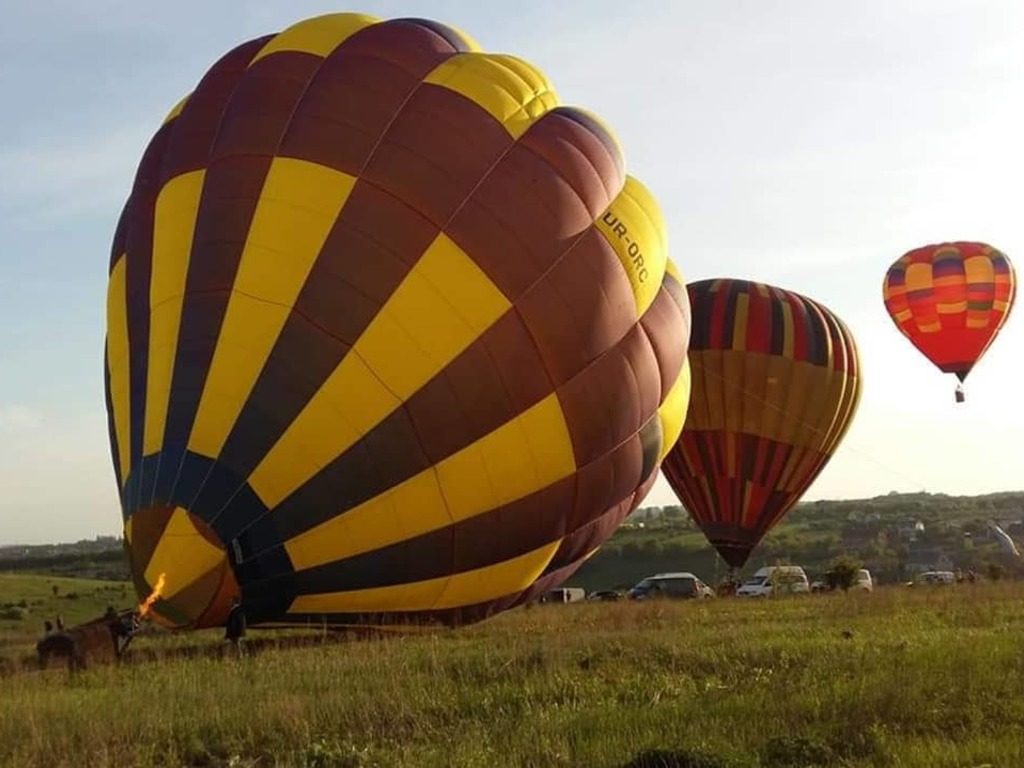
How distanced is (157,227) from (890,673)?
7775 millimetres

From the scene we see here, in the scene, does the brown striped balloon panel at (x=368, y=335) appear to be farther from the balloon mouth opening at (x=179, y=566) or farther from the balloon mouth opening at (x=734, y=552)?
the balloon mouth opening at (x=734, y=552)

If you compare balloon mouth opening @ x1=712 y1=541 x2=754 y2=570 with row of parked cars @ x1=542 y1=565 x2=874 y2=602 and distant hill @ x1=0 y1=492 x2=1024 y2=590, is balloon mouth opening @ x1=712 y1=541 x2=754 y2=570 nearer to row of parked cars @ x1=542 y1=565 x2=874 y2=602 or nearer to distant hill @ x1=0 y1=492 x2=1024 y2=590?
row of parked cars @ x1=542 y1=565 x2=874 y2=602

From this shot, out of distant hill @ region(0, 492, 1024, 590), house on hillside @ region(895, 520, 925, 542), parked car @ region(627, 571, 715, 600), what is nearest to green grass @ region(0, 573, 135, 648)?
distant hill @ region(0, 492, 1024, 590)

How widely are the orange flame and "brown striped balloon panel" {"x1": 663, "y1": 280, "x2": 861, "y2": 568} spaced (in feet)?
45.3

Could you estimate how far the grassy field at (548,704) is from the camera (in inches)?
245

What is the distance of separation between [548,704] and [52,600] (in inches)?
977

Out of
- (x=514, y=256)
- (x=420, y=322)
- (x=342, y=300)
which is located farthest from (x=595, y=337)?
(x=342, y=300)

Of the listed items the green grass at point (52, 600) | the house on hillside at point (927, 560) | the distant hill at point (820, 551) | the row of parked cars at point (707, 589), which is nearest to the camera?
the green grass at point (52, 600)

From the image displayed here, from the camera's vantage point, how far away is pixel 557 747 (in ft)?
20.4

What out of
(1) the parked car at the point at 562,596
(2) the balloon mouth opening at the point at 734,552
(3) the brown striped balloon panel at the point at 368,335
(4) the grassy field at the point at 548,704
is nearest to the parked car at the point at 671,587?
(1) the parked car at the point at 562,596

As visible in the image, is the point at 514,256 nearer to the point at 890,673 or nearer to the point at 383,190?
the point at 383,190

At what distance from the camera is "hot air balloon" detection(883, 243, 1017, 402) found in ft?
87.4

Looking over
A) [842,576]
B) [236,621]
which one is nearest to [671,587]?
[842,576]

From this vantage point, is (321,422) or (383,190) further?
(383,190)
